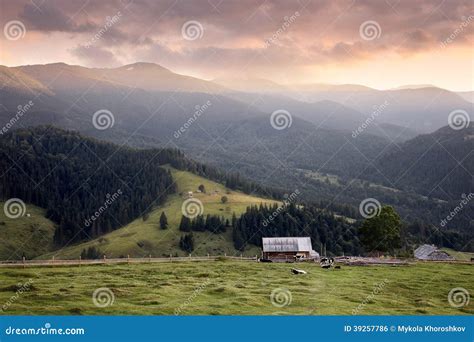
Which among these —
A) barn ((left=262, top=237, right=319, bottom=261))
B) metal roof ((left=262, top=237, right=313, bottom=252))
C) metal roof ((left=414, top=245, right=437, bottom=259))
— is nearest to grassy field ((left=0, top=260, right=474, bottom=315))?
barn ((left=262, top=237, right=319, bottom=261))

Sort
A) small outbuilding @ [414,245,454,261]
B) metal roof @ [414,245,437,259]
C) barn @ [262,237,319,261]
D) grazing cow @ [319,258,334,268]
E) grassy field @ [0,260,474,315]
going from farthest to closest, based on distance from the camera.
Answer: metal roof @ [414,245,437,259]
small outbuilding @ [414,245,454,261]
barn @ [262,237,319,261]
grazing cow @ [319,258,334,268]
grassy field @ [0,260,474,315]

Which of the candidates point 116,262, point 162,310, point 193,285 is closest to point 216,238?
point 116,262

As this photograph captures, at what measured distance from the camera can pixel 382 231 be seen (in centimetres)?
10681

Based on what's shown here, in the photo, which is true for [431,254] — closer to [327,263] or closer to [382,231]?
[382,231]

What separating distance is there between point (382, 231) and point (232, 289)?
197 feet

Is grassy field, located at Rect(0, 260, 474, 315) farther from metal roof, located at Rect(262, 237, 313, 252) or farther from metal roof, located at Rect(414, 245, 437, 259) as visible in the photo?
metal roof, located at Rect(414, 245, 437, 259)

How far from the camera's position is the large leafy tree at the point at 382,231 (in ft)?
351

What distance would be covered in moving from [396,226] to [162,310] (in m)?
76.2

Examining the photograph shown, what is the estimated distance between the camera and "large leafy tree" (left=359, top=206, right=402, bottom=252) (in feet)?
351

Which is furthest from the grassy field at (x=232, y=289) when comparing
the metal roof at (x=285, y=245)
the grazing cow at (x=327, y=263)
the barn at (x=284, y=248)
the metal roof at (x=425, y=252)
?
the metal roof at (x=425, y=252)

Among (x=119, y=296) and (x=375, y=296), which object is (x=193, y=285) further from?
(x=375, y=296)

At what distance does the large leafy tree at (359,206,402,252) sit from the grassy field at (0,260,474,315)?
22.7m

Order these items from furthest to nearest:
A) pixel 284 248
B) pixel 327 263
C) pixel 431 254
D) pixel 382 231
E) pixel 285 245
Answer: pixel 431 254 → pixel 285 245 → pixel 284 248 → pixel 382 231 → pixel 327 263

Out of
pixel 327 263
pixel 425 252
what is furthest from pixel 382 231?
pixel 425 252
